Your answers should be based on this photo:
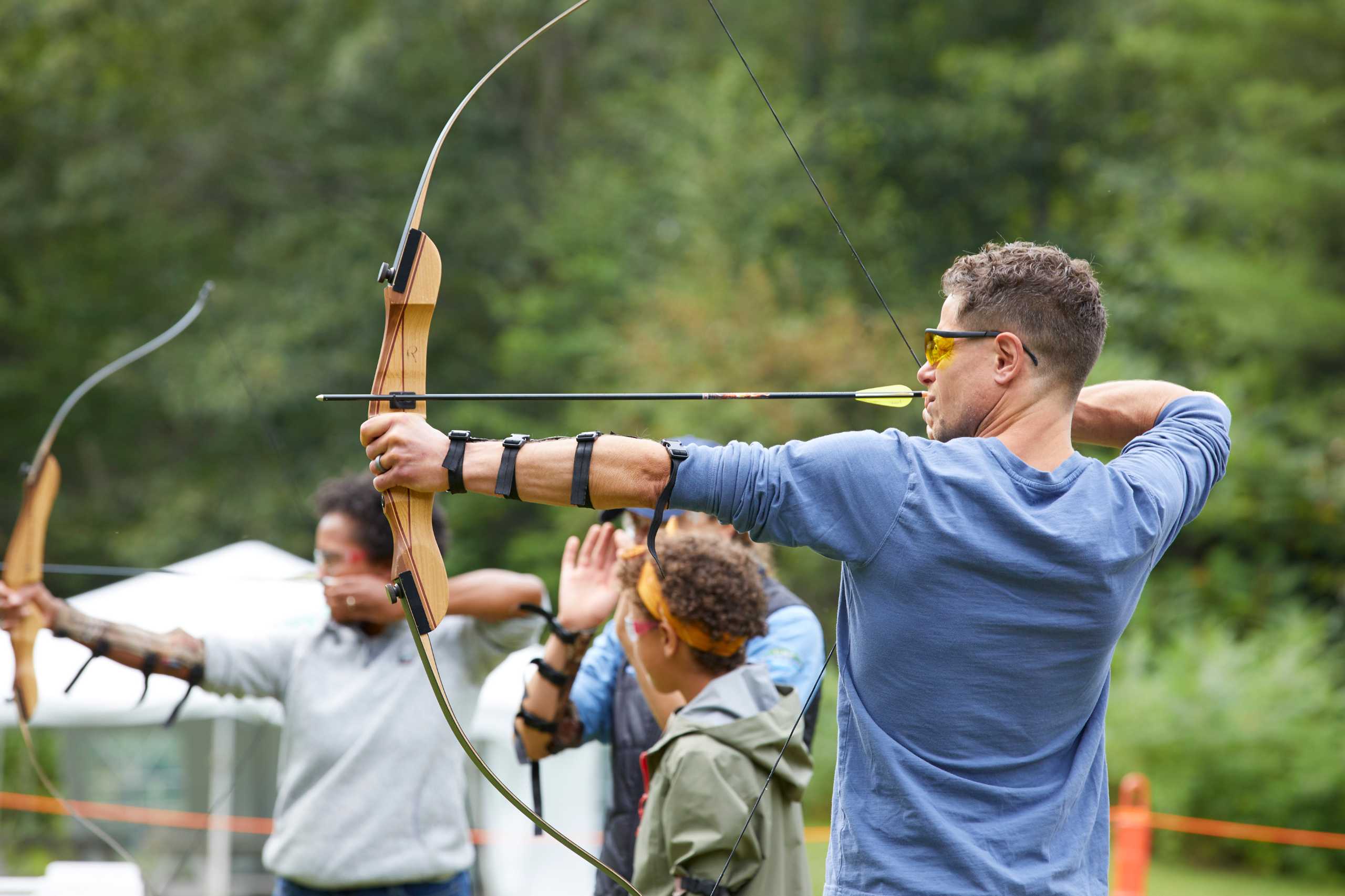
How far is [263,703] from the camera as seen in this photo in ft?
18.3

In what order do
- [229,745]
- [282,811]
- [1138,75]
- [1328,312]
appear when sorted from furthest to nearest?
[1138,75]
[1328,312]
[229,745]
[282,811]

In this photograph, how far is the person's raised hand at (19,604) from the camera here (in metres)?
2.76

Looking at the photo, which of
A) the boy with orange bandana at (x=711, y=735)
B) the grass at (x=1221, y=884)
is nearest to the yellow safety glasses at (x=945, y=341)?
the boy with orange bandana at (x=711, y=735)

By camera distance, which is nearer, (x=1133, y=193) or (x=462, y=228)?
(x=1133, y=193)

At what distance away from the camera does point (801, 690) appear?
2.37 m

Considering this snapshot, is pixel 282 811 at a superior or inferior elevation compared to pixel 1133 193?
inferior

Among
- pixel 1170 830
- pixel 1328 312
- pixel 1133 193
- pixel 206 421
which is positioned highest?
pixel 1133 193

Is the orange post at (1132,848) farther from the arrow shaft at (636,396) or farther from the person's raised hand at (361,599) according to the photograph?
the arrow shaft at (636,396)

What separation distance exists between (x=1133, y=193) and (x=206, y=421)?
10410 mm

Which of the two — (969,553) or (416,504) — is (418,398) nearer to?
(416,504)

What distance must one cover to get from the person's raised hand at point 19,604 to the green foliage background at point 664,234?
4.95 metres

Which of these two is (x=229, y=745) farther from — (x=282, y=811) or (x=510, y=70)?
(x=510, y=70)

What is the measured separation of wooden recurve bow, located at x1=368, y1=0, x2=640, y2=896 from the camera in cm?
171

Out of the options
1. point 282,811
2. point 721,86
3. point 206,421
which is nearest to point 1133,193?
point 721,86
